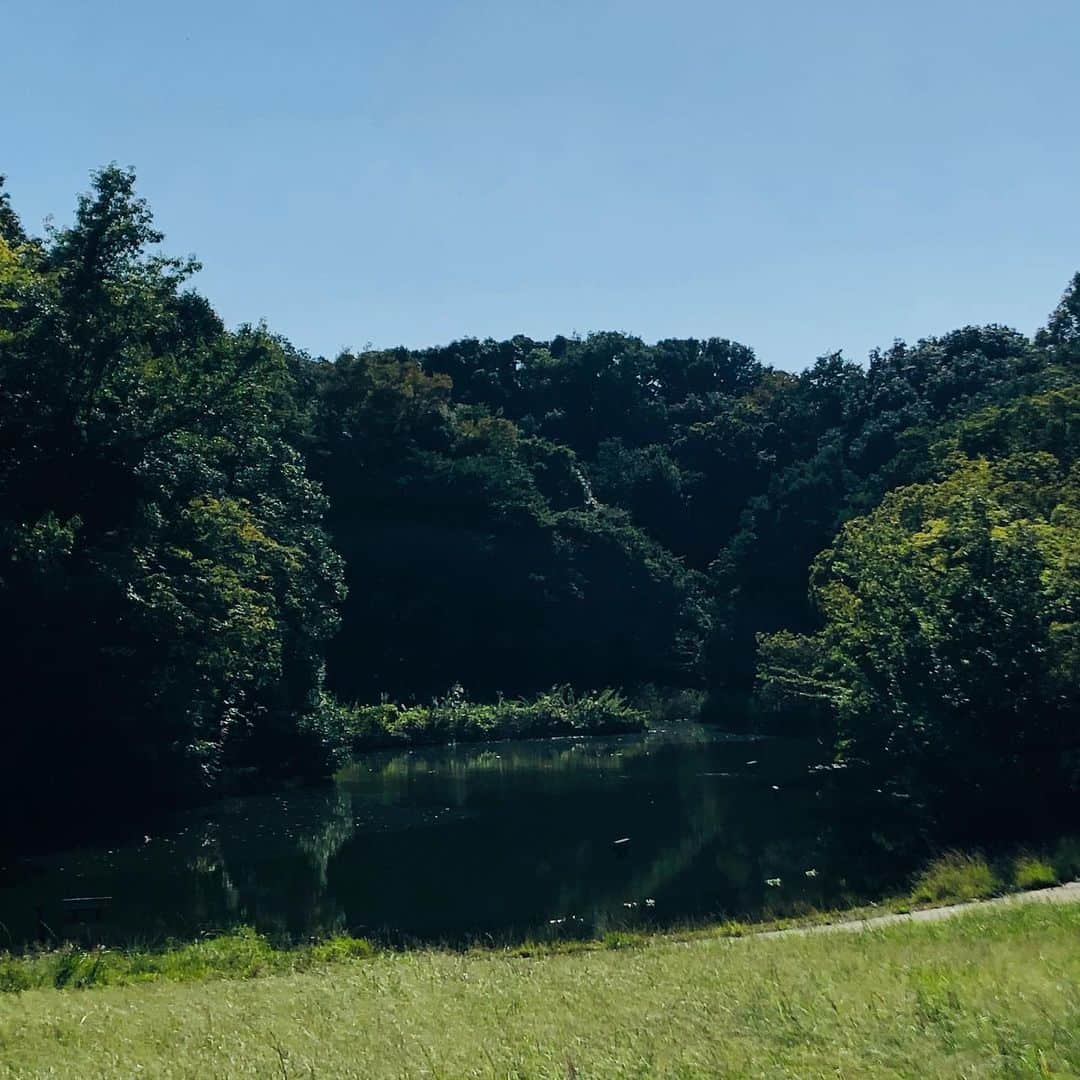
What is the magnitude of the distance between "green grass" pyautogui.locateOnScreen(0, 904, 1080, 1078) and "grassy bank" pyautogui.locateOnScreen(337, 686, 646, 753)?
36.6 m

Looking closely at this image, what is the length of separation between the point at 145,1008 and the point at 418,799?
80.8 feet

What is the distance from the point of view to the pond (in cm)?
2084

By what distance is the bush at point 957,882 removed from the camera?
741 inches

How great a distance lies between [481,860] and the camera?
→ 26.2 m

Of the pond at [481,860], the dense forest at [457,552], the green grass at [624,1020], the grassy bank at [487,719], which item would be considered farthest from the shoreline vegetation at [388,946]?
the grassy bank at [487,719]

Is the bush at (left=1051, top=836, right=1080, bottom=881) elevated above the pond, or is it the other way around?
the bush at (left=1051, top=836, right=1080, bottom=881)

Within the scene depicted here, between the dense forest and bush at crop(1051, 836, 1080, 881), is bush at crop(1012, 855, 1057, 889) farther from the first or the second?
the dense forest

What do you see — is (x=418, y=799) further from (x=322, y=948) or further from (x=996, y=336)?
(x=996, y=336)

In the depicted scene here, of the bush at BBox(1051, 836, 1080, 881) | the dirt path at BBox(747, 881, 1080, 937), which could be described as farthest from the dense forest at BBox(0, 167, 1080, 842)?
the dirt path at BBox(747, 881, 1080, 937)

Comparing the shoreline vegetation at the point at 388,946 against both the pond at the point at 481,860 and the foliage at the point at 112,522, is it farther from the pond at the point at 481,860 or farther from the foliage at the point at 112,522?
the foliage at the point at 112,522

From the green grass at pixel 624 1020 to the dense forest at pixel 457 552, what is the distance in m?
13.0

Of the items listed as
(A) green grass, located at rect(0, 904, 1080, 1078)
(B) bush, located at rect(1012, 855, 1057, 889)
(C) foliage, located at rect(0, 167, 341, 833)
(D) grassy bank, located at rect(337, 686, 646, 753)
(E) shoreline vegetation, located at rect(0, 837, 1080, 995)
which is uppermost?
(C) foliage, located at rect(0, 167, 341, 833)

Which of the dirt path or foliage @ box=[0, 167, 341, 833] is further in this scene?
foliage @ box=[0, 167, 341, 833]

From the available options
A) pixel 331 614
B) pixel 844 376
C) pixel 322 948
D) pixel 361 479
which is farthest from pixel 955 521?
pixel 844 376
